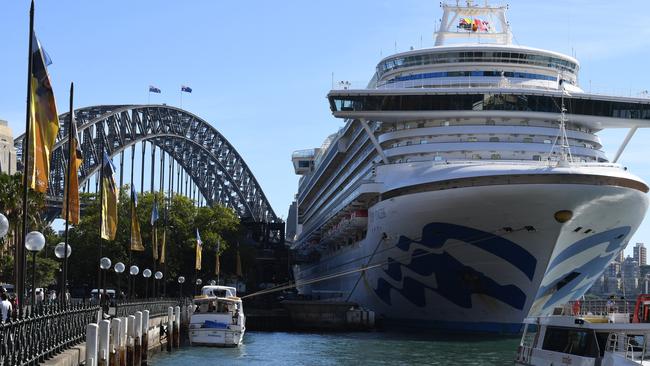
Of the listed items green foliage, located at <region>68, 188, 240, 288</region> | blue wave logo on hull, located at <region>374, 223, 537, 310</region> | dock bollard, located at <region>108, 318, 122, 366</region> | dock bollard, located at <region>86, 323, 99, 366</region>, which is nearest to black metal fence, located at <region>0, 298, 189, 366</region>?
dock bollard, located at <region>86, 323, 99, 366</region>

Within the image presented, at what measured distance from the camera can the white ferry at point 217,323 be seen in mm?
52125

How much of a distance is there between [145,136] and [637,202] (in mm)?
98015

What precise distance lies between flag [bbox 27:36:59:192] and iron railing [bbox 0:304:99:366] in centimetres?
298

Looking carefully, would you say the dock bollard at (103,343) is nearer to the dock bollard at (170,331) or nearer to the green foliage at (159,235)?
the dock bollard at (170,331)

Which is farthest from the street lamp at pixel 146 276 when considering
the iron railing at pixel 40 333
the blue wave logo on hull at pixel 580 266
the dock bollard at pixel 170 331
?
the iron railing at pixel 40 333

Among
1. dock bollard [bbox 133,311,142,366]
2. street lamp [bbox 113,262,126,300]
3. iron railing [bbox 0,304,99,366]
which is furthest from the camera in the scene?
street lamp [bbox 113,262,126,300]

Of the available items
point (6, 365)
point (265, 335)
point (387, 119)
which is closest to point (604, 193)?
point (387, 119)

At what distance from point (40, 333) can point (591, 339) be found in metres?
13.2

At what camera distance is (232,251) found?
10356 cm

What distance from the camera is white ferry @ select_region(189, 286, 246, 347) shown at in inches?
2052

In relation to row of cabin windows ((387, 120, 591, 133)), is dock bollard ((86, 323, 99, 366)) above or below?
below

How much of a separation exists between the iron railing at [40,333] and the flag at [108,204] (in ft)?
29.9

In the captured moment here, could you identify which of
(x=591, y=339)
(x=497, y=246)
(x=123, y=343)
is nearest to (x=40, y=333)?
(x=123, y=343)

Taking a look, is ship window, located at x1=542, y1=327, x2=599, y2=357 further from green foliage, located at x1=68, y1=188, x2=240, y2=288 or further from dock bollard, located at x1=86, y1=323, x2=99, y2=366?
green foliage, located at x1=68, y1=188, x2=240, y2=288
